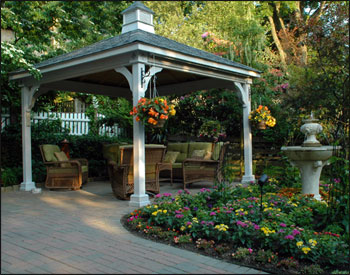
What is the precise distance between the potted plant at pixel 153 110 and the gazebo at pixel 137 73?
0.92 ft

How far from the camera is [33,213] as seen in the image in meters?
5.40

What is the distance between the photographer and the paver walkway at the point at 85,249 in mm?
3061

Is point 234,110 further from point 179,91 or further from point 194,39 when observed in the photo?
point 194,39

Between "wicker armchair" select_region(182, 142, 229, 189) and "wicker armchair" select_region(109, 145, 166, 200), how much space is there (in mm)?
1216

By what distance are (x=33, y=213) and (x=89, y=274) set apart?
2934 millimetres

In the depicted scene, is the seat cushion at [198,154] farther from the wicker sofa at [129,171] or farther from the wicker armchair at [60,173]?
the wicker armchair at [60,173]

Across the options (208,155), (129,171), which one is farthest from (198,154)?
(129,171)

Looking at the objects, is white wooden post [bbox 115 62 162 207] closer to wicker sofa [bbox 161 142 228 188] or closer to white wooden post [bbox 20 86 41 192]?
wicker sofa [bbox 161 142 228 188]

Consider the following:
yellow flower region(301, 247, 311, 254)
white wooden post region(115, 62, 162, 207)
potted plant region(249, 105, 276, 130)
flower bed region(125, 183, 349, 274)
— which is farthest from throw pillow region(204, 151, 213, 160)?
yellow flower region(301, 247, 311, 254)

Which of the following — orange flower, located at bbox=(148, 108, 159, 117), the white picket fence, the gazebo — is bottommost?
orange flower, located at bbox=(148, 108, 159, 117)

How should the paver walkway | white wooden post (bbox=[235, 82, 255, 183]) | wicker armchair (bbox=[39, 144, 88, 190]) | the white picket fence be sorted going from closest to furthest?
the paver walkway
wicker armchair (bbox=[39, 144, 88, 190])
white wooden post (bbox=[235, 82, 255, 183])
the white picket fence

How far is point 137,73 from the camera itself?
19.6ft

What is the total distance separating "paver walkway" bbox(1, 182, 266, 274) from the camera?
3061mm

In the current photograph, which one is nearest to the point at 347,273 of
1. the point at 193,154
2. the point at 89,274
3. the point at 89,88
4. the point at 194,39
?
the point at 89,274
